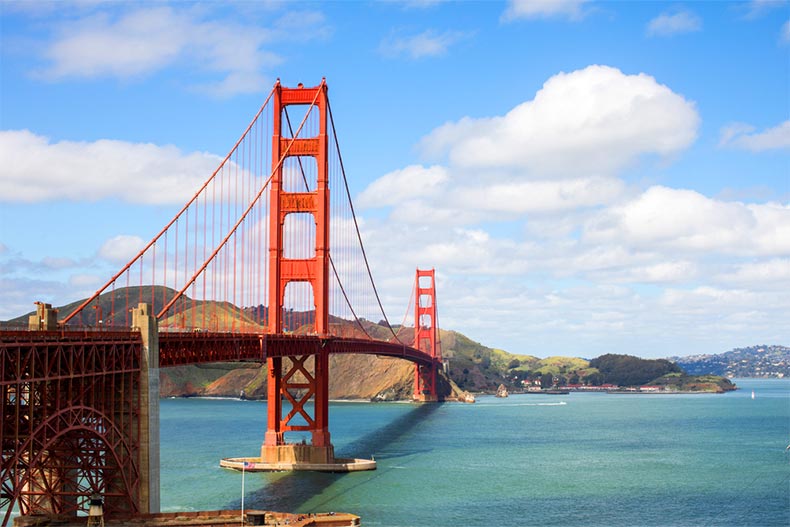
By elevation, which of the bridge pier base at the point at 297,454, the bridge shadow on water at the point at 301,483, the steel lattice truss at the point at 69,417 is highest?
the steel lattice truss at the point at 69,417

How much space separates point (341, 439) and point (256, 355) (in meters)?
41.1

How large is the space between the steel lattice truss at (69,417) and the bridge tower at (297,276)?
27.8m

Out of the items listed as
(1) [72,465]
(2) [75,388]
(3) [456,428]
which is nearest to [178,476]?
(1) [72,465]

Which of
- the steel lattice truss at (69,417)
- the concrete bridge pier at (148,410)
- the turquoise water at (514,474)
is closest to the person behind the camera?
the steel lattice truss at (69,417)

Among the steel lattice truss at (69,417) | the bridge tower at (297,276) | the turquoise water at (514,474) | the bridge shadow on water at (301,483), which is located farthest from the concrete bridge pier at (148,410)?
the bridge tower at (297,276)

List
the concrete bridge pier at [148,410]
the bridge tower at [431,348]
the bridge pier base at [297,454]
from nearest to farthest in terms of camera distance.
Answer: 1. the concrete bridge pier at [148,410]
2. the bridge pier base at [297,454]
3. the bridge tower at [431,348]

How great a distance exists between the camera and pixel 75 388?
35062 mm

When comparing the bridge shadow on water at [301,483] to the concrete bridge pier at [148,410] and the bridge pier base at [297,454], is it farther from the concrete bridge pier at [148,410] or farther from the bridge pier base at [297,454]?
the concrete bridge pier at [148,410]

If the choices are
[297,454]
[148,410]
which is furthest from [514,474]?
[148,410]

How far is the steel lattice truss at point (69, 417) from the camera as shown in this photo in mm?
30156

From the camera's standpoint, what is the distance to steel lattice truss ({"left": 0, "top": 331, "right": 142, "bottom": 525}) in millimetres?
30156

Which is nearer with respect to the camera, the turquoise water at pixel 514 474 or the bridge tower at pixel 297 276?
the turquoise water at pixel 514 474

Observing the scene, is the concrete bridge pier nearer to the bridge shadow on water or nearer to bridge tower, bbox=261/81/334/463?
the bridge shadow on water

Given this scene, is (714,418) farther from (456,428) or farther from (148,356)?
(148,356)
